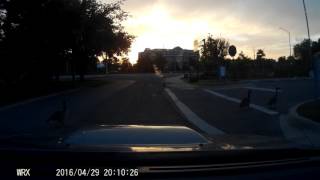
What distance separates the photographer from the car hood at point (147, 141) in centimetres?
351

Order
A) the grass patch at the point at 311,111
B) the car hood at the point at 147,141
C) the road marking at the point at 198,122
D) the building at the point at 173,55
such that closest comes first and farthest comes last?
the car hood at the point at 147,141
the road marking at the point at 198,122
the grass patch at the point at 311,111
the building at the point at 173,55

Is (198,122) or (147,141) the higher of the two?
(147,141)

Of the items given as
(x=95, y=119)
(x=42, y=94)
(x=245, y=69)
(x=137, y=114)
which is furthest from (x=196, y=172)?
(x=245, y=69)

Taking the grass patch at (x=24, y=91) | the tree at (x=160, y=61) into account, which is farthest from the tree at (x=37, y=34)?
the tree at (x=160, y=61)

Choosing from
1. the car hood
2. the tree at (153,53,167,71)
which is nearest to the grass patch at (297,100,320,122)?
the car hood

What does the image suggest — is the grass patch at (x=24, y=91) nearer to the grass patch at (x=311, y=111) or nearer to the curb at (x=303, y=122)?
the grass patch at (x=311, y=111)

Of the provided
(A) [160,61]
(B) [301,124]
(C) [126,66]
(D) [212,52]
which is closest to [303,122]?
(B) [301,124]

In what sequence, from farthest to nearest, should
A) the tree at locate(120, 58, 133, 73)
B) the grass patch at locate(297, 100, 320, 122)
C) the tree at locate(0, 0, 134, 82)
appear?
the tree at locate(120, 58, 133, 73) → the tree at locate(0, 0, 134, 82) → the grass patch at locate(297, 100, 320, 122)

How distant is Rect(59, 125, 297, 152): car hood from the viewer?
3.51 metres

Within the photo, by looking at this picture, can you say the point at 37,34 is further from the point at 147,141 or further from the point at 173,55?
the point at 173,55

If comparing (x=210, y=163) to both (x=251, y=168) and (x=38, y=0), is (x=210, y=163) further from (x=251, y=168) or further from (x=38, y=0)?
(x=38, y=0)

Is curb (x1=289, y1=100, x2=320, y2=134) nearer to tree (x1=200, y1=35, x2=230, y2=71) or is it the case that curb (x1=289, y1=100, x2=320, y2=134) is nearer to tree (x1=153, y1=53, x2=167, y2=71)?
tree (x1=200, y1=35, x2=230, y2=71)

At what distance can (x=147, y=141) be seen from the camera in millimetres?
3924

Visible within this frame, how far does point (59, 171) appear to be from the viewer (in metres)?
3.08
